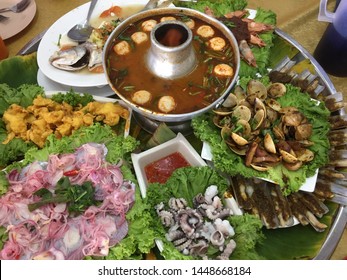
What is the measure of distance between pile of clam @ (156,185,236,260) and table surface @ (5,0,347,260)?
188 centimetres

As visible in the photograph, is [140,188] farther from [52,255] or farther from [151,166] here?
[52,255]

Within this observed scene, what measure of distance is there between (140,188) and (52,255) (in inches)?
22.9

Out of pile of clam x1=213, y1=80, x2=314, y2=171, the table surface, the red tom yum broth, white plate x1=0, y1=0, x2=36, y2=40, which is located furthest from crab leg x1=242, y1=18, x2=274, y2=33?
white plate x1=0, y1=0, x2=36, y2=40

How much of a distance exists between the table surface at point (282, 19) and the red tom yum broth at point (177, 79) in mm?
1125

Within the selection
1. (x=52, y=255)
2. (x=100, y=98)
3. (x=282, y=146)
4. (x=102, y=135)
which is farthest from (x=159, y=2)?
(x=52, y=255)

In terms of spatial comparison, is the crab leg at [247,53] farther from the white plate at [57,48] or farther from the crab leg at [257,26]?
the white plate at [57,48]

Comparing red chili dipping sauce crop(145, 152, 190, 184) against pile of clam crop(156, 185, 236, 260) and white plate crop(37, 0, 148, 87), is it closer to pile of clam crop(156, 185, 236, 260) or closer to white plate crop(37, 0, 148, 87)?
pile of clam crop(156, 185, 236, 260)

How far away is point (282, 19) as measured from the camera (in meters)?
3.33

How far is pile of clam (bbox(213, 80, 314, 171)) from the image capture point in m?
2.10

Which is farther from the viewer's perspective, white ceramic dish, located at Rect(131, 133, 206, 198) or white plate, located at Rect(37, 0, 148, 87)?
white plate, located at Rect(37, 0, 148, 87)

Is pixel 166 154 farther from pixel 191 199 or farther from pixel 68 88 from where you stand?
pixel 68 88

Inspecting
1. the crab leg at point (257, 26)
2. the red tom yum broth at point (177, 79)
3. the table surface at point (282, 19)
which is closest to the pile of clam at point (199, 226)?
the red tom yum broth at point (177, 79)

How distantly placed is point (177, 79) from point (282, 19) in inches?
61.4

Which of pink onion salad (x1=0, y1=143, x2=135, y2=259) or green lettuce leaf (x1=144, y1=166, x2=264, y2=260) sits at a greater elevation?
green lettuce leaf (x1=144, y1=166, x2=264, y2=260)
